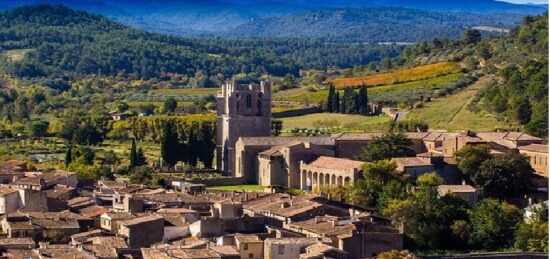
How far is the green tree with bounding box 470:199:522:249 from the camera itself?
34.9m

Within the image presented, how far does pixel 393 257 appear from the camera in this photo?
97.7 ft

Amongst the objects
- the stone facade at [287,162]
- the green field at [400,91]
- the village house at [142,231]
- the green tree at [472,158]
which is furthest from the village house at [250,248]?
the green field at [400,91]

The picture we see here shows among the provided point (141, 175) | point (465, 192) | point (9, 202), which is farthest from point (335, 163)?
point (9, 202)

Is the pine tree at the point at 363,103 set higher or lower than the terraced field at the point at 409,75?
lower

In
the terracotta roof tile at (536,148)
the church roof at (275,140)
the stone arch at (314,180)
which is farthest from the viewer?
the church roof at (275,140)

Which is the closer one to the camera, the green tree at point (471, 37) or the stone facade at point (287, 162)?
the stone facade at point (287, 162)

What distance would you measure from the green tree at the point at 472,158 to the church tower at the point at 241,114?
990cm

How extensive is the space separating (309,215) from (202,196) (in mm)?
3879

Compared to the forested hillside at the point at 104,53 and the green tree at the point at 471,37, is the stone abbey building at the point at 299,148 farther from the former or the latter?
the forested hillside at the point at 104,53

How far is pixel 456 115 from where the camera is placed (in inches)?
2306

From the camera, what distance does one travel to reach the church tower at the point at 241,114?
161ft

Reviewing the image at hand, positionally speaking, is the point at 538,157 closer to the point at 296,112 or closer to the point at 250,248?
the point at 250,248

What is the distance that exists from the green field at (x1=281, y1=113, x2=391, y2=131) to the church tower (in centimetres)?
892

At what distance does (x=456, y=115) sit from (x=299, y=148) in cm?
1558
